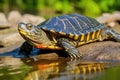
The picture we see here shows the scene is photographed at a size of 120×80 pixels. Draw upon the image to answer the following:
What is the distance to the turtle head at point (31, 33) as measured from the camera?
8.54m

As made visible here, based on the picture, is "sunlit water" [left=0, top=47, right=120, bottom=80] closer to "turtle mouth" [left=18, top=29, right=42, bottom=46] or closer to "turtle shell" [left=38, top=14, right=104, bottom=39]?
"turtle mouth" [left=18, top=29, right=42, bottom=46]

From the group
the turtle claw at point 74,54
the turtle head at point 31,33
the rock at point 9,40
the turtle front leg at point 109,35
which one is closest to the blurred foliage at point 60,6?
the rock at point 9,40

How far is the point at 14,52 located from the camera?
9.73 metres

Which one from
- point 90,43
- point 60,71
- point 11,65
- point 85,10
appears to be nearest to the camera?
point 60,71

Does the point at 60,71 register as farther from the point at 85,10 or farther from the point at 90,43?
the point at 85,10

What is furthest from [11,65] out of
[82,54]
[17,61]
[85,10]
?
[85,10]

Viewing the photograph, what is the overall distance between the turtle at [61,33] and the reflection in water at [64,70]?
1.01 ft

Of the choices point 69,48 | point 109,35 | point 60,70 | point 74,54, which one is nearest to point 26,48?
point 69,48

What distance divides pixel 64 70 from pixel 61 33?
138 cm

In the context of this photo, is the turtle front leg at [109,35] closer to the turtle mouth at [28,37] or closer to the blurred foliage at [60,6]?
the turtle mouth at [28,37]

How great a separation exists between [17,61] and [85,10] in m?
17.4

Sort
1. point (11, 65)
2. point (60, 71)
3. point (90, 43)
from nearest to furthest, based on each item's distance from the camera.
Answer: point (60, 71), point (11, 65), point (90, 43)

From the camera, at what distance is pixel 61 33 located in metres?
8.67

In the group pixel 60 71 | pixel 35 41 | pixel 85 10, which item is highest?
pixel 85 10
